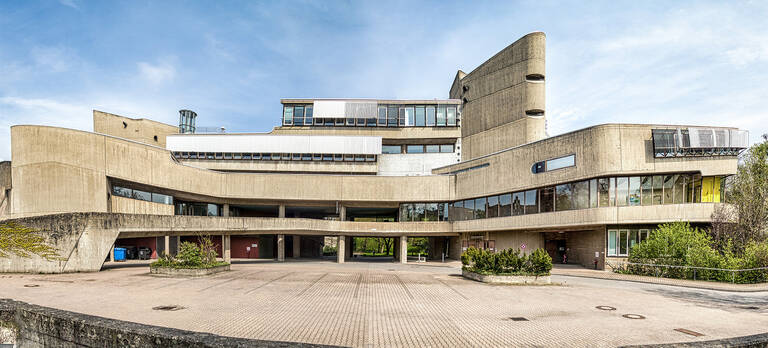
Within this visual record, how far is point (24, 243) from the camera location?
76.5 ft

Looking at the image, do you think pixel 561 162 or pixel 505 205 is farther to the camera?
pixel 505 205

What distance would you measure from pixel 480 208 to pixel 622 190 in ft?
43.7

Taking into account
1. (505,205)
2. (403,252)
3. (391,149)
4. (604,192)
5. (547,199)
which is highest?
(391,149)

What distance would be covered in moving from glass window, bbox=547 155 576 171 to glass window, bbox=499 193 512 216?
520 centimetres

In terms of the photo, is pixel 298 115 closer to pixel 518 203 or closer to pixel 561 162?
pixel 518 203

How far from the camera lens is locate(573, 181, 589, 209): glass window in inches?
1265

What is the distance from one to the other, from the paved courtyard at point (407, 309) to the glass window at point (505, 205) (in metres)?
16.6

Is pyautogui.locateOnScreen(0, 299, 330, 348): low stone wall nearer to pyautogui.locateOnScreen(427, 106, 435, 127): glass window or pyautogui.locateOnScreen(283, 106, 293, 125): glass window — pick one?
pyautogui.locateOnScreen(283, 106, 293, 125): glass window

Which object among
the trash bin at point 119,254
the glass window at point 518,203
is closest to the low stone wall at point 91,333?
the glass window at point 518,203

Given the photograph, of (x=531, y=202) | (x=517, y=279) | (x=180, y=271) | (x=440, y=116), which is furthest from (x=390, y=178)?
(x=180, y=271)

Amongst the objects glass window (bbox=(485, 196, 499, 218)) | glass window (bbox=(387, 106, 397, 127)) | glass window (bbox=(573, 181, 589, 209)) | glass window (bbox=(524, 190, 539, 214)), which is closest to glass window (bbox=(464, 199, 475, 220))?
glass window (bbox=(485, 196, 499, 218))

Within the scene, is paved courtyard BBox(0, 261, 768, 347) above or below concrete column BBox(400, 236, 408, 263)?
above

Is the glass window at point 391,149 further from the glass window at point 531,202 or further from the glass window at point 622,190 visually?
the glass window at point 622,190

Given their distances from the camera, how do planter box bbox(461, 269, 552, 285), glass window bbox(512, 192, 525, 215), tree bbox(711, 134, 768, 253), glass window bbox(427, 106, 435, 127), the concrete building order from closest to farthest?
planter box bbox(461, 269, 552, 285)
tree bbox(711, 134, 768, 253)
the concrete building
glass window bbox(512, 192, 525, 215)
glass window bbox(427, 106, 435, 127)
